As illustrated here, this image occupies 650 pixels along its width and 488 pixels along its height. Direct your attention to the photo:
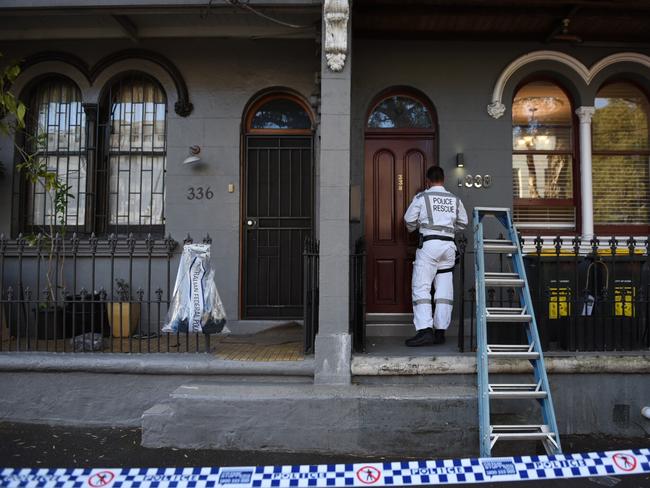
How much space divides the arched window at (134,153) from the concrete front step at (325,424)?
343 centimetres

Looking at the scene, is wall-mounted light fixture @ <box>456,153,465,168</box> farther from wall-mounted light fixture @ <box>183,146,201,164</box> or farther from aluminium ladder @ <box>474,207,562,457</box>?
wall-mounted light fixture @ <box>183,146,201,164</box>

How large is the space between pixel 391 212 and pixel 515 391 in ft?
10.1

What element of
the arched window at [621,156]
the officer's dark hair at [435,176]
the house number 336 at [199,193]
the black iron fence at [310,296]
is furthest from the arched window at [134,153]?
the arched window at [621,156]

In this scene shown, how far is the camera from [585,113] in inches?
269

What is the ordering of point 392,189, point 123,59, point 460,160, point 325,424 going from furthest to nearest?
1. point 123,59
2. point 392,189
3. point 460,160
4. point 325,424

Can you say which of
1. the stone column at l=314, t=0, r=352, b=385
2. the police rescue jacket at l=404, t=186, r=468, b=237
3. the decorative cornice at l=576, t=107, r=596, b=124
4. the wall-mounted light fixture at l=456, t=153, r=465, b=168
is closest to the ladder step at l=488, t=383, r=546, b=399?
the stone column at l=314, t=0, r=352, b=385

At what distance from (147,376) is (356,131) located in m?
3.98

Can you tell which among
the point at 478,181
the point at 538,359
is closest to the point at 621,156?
the point at 478,181

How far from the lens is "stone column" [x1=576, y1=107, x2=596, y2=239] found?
681 centimetres

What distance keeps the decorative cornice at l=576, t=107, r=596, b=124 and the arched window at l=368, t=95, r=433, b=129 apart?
2007mm

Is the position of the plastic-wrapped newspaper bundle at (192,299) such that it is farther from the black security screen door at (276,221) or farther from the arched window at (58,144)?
the arched window at (58,144)

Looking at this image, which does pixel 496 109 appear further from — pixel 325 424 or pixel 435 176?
pixel 325 424

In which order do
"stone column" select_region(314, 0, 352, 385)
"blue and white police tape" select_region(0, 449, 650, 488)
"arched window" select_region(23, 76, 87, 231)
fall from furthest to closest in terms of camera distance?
"arched window" select_region(23, 76, 87, 231) → "stone column" select_region(314, 0, 352, 385) → "blue and white police tape" select_region(0, 449, 650, 488)

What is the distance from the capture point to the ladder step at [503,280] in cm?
462
